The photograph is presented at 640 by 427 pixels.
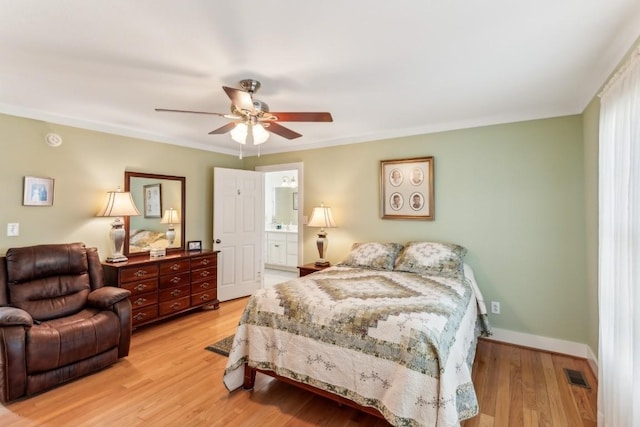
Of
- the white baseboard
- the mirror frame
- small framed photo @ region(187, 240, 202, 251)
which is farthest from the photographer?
small framed photo @ region(187, 240, 202, 251)

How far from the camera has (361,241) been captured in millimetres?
4082

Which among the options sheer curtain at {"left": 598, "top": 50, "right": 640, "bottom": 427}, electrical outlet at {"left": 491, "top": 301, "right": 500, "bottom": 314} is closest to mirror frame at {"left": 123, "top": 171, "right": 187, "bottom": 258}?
electrical outlet at {"left": 491, "top": 301, "right": 500, "bottom": 314}

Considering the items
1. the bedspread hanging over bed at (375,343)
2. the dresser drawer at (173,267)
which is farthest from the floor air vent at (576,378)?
the dresser drawer at (173,267)

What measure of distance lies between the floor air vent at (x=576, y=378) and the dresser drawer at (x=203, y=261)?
3891 millimetres

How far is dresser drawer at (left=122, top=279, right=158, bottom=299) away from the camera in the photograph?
332 cm

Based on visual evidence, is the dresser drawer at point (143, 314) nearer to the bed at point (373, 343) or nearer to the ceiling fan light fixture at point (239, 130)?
the bed at point (373, 343)

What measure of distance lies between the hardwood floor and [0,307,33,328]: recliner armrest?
548 mm

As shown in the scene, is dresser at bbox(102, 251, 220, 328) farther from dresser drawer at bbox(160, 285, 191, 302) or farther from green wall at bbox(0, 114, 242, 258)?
green wall at bbox(0, 114, 242, 258)

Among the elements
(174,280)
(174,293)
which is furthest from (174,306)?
(174,280)

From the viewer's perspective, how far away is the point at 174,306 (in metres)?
3.72

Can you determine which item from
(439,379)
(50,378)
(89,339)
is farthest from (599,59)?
(50,378)

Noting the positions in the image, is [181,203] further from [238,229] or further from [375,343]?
[375,343]

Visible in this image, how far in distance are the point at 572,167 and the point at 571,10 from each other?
1.89 m

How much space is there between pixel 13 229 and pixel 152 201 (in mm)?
1320
